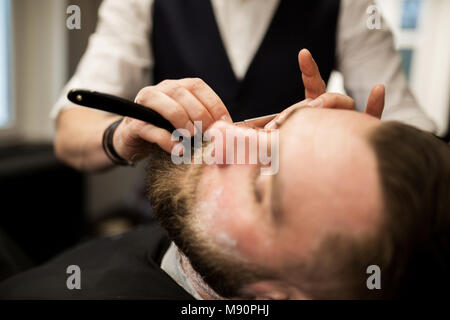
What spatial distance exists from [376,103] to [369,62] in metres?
0.24

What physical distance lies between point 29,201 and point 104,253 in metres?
0.78

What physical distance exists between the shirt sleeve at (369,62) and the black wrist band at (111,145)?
0.42m

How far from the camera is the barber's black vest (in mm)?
583

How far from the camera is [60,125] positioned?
3.16 ft

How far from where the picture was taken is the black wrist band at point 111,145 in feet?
2.42

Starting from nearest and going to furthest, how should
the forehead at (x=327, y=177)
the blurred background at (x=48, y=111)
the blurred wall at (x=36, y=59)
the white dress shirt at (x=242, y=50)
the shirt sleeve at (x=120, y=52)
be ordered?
the forehead at (x=327, y=177) → the white dress shirt at (x=242, y=50) → the shirt sleeve at (x=120, y=52) → the blurred background at (x=48, y=111) → the blurred wall at (x=36, y=59)

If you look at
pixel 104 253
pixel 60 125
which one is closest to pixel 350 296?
pixel 104 253

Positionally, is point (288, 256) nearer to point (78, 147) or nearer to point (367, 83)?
point (367, 83)

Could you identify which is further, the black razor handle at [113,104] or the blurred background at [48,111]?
the blurred background at [48,111]
